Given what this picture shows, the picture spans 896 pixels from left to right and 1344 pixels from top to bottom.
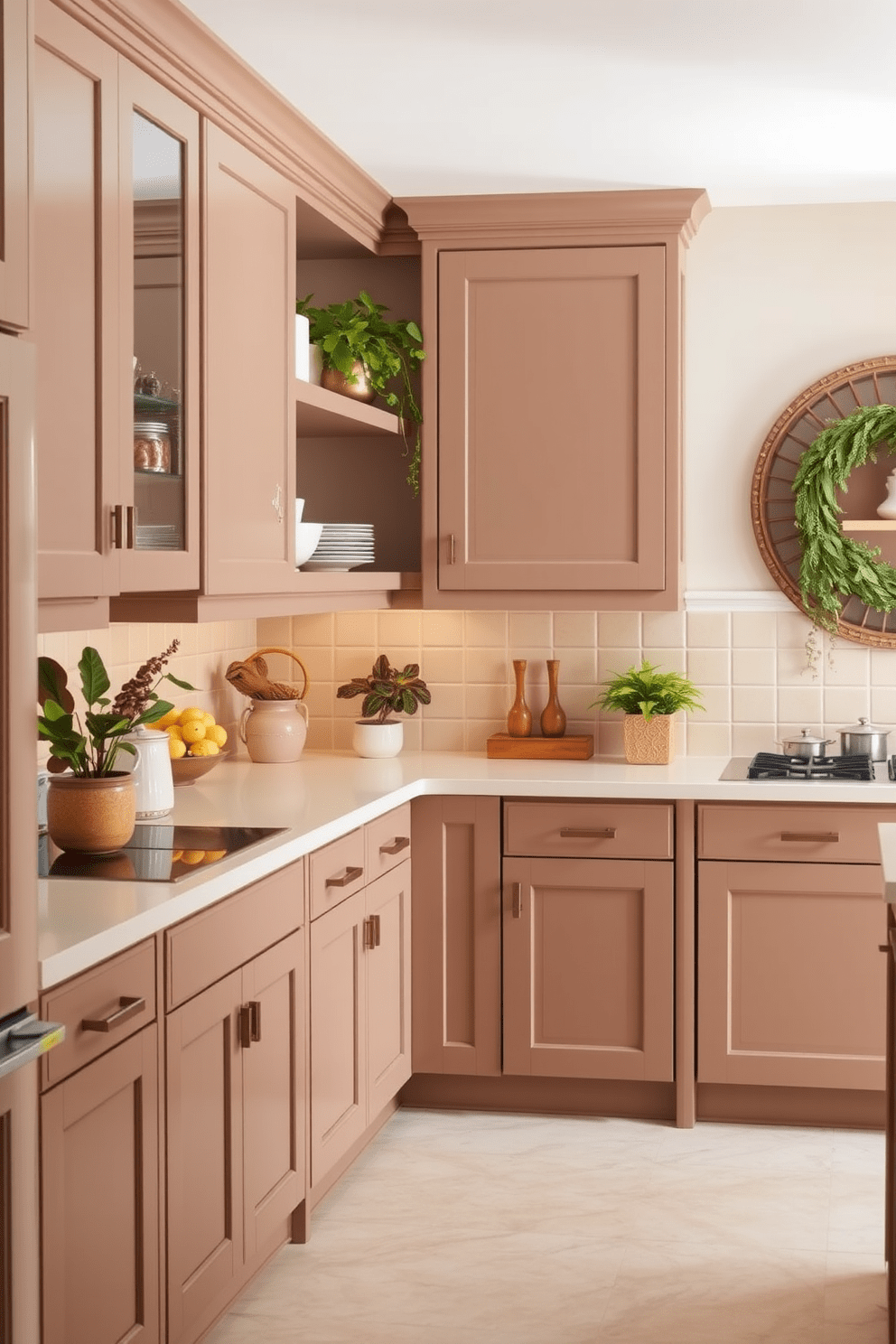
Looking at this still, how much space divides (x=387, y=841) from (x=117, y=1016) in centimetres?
155

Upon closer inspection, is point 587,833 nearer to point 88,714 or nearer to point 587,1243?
point 587,1243

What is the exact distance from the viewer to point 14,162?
174 centimetres

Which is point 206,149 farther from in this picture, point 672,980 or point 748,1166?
point 748,1166

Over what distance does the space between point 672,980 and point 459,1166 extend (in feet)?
2.29

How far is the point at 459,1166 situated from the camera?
12.0 ft

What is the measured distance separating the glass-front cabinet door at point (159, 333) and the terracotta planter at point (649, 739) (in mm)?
1618

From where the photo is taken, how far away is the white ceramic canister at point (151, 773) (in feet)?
10.2

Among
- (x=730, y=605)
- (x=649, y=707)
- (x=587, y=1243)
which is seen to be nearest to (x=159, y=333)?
(x=649, y=707)

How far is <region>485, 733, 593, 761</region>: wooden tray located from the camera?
430 cm

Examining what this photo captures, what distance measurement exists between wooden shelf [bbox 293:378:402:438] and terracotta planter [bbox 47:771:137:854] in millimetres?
1252

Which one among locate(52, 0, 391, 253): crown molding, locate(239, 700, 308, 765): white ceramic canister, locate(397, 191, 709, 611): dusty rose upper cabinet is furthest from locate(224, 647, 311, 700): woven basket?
locate(52, 0, 391, 253): crown molding

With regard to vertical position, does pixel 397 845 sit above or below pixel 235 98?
below

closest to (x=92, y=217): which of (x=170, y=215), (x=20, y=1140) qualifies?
(x=170, y=215)

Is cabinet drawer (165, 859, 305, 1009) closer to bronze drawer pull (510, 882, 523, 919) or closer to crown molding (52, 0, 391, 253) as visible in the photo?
bronze drawer pull (510, 882, 523, 919)
